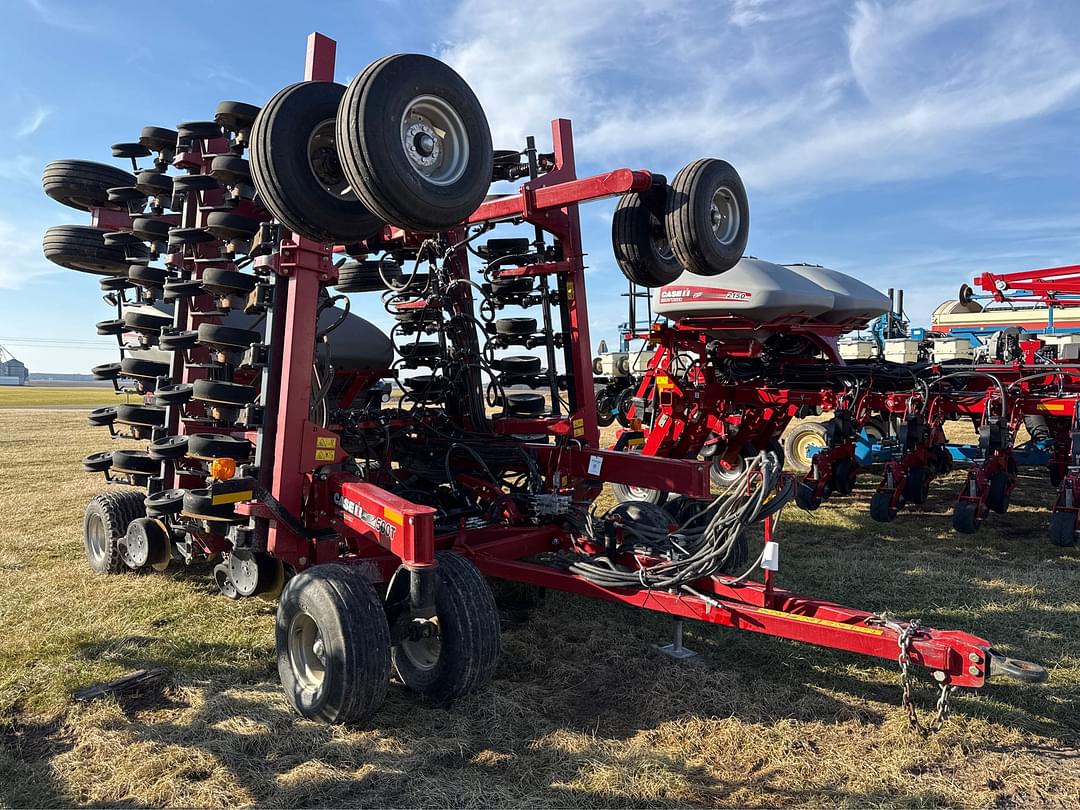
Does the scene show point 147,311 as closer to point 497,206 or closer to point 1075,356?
point 497,206

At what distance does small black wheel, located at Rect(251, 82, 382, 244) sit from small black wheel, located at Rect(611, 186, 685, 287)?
1.65 m

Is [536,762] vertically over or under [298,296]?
under

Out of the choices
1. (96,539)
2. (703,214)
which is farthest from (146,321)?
(703,214)

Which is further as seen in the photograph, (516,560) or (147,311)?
(147,311)

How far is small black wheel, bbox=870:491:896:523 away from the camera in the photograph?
22.5 feet

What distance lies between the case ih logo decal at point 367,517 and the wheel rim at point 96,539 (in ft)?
8.60

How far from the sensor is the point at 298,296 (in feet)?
12.3

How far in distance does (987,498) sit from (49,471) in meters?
11.4

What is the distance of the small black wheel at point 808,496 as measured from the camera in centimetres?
718

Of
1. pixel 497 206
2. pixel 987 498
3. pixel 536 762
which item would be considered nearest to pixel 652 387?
pixel 987 498

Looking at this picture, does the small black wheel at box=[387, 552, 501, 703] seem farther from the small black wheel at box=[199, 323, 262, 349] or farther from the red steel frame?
the small black wheel at box=[199, 323, 262, 349]

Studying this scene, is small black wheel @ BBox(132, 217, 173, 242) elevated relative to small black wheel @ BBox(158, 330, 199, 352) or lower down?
elevated

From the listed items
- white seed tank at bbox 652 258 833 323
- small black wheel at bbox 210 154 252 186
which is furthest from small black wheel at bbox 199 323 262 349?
white seed tank at bbox 652 258 833 323

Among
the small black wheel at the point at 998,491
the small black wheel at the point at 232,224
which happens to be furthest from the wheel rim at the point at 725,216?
the small black wheel at the point at 998,491
